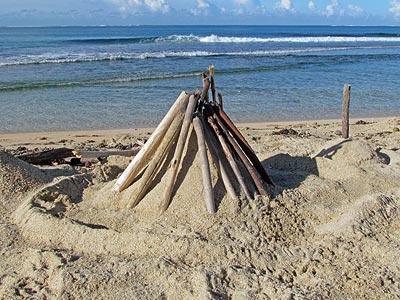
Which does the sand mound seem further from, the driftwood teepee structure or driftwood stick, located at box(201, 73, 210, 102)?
driftwood stick, located at box(201, 73, 210, 102)

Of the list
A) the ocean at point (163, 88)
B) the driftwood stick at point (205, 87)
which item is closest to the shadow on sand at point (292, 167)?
the driftwood stick at point (205, 87)

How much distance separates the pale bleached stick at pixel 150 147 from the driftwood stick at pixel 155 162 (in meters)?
0.06

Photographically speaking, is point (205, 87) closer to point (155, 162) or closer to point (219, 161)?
point (219, 161)

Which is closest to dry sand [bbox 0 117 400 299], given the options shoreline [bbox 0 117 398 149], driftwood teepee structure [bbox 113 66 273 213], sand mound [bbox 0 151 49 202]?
sand mound [bbox 0 151 49 202]

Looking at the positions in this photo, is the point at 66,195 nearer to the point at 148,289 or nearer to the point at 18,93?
the point at 148,289

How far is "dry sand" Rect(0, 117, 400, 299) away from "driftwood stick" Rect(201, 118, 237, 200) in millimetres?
107

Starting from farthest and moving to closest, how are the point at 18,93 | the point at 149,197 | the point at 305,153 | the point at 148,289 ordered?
the point at 18,93
the point at 305,153
the point at 149,197
the point at 148,289

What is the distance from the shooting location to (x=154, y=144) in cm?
516

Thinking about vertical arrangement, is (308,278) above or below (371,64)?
above

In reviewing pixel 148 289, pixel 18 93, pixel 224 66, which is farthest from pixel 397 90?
pixel 148 289

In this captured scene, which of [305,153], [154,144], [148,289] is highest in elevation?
[154,144]

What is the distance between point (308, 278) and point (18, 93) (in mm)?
14117

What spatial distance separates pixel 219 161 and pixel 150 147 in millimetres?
794

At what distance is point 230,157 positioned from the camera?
16.8ft
